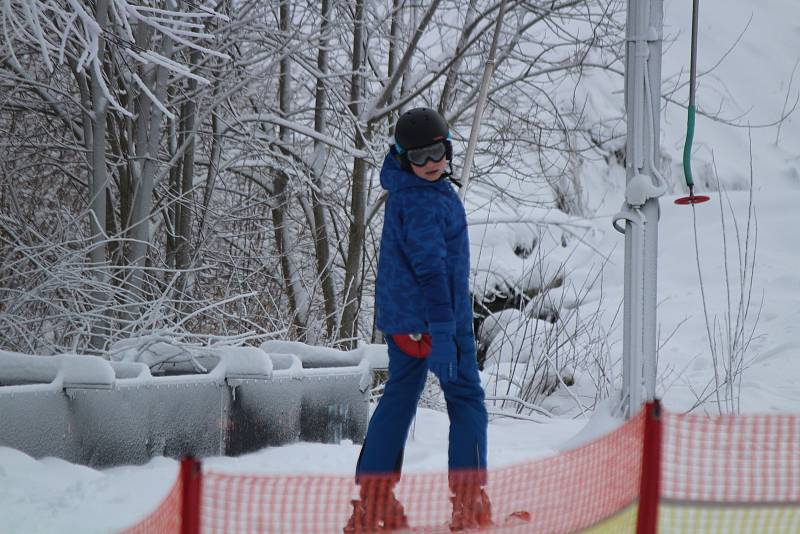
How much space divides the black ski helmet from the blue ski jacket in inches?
4.3

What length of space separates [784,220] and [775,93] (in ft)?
53.1

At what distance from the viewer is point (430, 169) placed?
321 centimetres

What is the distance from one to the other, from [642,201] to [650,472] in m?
1.43

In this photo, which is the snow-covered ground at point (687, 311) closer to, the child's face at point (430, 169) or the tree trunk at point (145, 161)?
the child's face at point (430, 169)

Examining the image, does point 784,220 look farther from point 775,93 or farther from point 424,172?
point 775,93

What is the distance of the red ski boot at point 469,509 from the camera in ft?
10.2

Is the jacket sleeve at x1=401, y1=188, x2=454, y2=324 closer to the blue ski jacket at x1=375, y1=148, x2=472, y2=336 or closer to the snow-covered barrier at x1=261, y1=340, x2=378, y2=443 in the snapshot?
the blue ski jacket at x1=375, y1=148, x2=472, y2=336

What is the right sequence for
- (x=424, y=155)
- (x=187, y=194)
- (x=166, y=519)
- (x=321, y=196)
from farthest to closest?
(x=321, y=196) → (x=187, y=194) → (x=424, y=155) → (x=166, y=519)

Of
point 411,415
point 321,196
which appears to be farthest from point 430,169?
point 321,196

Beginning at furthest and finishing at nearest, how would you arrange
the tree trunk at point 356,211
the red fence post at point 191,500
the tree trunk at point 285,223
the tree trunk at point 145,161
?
the tree trunk at point 285,223 → the tree trunk at point 356,211 → the tree trunk at point 145,161 → the red fence post at point 191,500

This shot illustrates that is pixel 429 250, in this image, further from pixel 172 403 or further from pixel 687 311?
pixel 687 311

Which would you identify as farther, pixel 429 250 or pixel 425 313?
pixel 425 313

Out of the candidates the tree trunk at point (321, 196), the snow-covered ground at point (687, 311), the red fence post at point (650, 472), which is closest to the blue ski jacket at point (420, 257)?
the red fence post at point (650, 472)

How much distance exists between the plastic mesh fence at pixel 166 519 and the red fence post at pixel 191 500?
18cm
